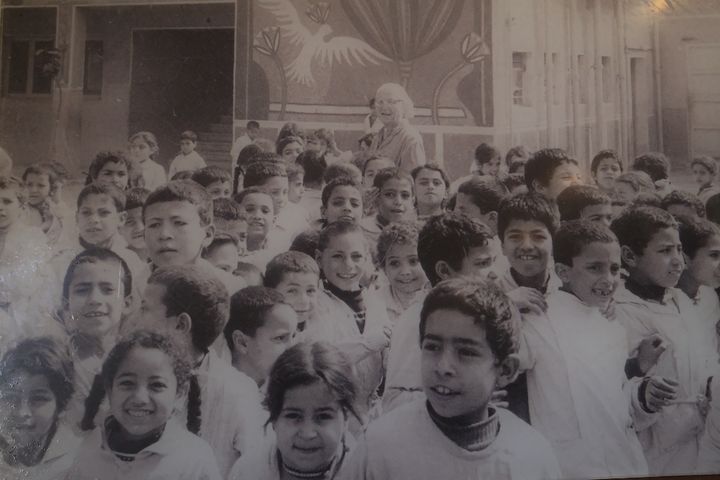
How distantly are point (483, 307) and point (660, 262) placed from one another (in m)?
0.58

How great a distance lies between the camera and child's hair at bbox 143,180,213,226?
→ 172cm

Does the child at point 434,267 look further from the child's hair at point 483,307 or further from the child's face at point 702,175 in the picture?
the child's face at point 702,175

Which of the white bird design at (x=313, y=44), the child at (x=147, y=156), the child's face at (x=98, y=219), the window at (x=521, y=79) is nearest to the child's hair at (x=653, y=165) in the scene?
the window at (x=521, y=79)

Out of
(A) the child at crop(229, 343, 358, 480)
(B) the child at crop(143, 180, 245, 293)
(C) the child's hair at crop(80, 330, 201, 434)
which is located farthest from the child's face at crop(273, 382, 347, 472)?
(B) the child at crop(143, 180, 245, 293)

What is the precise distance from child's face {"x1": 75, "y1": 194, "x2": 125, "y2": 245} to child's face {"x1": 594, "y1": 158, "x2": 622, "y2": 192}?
4.39 ft

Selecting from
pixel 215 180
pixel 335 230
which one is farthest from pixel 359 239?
pixel 215 180

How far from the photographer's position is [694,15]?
77.4 inches

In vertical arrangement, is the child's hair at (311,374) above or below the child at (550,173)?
below

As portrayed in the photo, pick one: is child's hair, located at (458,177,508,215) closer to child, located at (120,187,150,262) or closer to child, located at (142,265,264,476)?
child, located at (142,265,264,476)

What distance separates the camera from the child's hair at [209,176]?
68.7 inches

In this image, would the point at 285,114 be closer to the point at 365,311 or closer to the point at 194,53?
the point at 194,53

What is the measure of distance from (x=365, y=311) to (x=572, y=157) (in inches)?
29.6

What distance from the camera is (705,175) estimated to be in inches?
75.5

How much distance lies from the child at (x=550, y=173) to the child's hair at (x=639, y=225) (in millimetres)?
163
